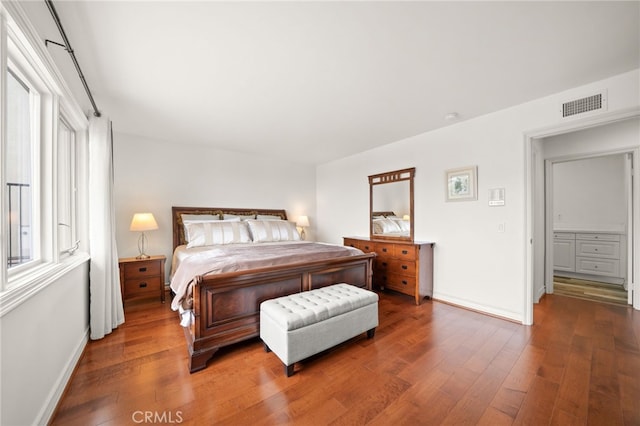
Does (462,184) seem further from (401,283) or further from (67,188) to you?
(67,188)

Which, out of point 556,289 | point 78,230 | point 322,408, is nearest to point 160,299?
point 78,230

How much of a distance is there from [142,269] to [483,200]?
4.30 m

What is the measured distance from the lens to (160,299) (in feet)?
10.8

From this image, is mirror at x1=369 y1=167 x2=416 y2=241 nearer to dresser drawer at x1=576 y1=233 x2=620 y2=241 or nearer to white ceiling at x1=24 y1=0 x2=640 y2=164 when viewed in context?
white ceiling at x1=24 y1=0 x2=640 y2=164

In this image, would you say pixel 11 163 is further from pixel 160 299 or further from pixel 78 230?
pixel 160 299

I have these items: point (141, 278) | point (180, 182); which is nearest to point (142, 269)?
point (141, 278)

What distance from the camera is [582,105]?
2299 mm

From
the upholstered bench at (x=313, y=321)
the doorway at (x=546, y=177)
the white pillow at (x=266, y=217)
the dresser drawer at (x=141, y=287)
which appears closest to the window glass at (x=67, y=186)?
the dresser drawer at (x=141, y=287)

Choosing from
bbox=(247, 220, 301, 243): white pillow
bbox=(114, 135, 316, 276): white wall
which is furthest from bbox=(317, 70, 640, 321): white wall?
bbox=(114, 135, 316, 276): white wall

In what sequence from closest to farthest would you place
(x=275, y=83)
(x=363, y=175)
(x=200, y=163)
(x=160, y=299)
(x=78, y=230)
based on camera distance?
(x=275, y=83) → (x=78, y=230) → (x=160, y=299) → (x=200, y=163) → (x=363, y=175)

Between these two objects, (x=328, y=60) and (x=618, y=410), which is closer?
(x=618, y=410)

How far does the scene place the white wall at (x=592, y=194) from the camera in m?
4.19

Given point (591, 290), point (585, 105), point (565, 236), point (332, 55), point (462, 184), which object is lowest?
point (591, 290)

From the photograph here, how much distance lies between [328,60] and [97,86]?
2.10 metres
